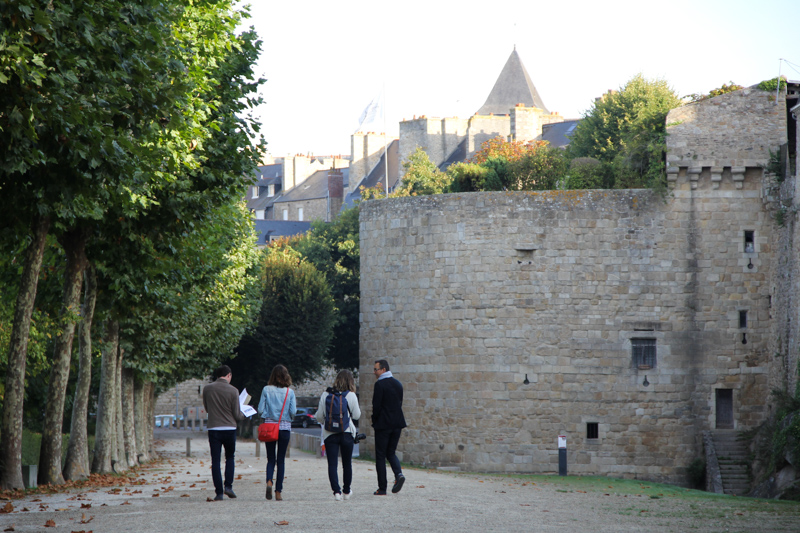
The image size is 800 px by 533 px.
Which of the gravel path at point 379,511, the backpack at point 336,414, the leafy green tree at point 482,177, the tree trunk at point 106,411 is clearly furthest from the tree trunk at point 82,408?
the leafy green tree at point 482,177

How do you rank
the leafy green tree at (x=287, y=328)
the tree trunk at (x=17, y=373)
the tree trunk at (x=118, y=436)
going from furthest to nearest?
the leafy green tree at (x=287, y=328) < the tree trunk at (x=118, y=436) < the tree trunk at (x=17, y=373)

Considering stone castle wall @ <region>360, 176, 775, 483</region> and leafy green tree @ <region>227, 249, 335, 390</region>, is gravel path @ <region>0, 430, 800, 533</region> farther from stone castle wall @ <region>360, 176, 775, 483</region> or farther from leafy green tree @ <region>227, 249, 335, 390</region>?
leafy green tree @ <region>227, 249, 335, 390</region>

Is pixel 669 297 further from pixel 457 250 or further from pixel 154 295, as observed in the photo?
pixel 154 295

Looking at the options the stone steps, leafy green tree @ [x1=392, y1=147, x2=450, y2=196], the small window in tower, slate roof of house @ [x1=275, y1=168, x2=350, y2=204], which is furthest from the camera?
slate roof of house @ [x1=275, y1=168, x2=350, y2=204]

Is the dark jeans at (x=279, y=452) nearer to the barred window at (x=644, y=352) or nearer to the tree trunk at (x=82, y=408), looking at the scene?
the tree trunk at (x=82, y=408)

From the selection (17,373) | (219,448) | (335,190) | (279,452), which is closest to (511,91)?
(335,190)

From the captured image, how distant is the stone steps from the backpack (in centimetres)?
1397

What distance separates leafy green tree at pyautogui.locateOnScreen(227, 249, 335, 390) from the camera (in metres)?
41.2

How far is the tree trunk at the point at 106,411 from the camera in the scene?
1925cm

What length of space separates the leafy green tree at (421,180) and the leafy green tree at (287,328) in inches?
244

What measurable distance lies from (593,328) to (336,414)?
13696mm

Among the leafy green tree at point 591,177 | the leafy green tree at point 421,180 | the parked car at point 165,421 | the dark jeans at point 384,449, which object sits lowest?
the parked car at point 165,421

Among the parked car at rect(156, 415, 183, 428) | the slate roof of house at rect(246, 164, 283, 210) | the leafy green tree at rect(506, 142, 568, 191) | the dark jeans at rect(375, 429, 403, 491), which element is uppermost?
the slate roof of house at rect(246, 164, 283, 210)

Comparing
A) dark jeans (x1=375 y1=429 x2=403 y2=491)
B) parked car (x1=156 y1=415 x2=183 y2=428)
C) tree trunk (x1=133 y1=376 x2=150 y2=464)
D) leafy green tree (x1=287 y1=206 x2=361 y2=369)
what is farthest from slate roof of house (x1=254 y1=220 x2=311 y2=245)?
dark jeans (x1=375 y1=429 x2=403 y2=491)
